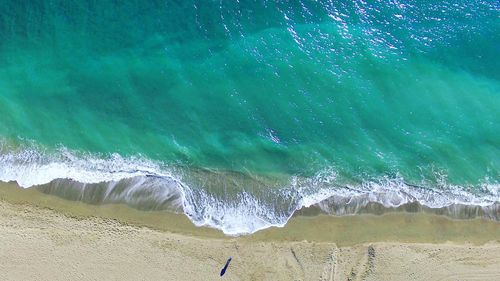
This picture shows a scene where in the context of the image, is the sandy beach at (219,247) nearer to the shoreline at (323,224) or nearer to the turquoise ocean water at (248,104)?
the shoreline at (323,224)

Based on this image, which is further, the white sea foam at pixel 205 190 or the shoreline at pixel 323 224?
the white sea foam at pixel 205 190

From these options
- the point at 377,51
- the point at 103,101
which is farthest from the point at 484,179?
the point at 103,101

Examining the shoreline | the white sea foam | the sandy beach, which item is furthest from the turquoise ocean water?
the sandy beach

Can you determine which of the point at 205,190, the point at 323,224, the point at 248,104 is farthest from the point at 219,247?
the point at 248,104

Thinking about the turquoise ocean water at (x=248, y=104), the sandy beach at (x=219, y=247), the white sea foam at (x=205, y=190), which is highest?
the turquoise ocean water at (x=248, y=104)

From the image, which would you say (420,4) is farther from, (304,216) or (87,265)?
(87,265)

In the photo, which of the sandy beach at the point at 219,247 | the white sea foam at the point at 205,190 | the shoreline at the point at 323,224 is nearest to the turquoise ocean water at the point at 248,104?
the white sea foam at the point at 205,190
